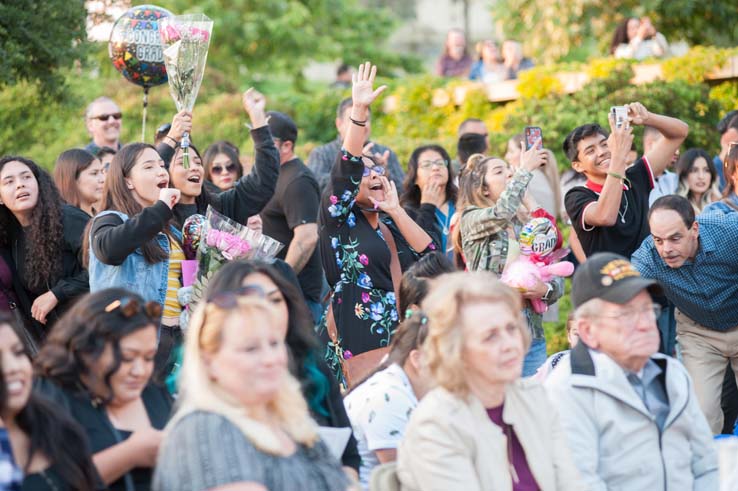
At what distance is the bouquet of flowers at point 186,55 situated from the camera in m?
6.72

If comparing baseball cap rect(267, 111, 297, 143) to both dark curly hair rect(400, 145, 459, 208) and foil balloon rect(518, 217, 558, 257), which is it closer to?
dark curly hair rect(400, 145, 459, 208)

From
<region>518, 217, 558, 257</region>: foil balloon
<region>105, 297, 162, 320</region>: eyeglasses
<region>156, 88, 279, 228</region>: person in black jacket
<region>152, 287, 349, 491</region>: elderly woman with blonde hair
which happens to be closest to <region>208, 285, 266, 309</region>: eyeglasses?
<region>152, 287, 349, 491</region>: elderly woman with blonde hair

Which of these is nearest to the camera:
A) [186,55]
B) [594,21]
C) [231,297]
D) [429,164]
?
[231,297]

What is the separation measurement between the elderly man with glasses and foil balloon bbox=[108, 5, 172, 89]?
15.2 ft

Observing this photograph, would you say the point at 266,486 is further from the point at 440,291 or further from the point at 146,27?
the point at 146,27

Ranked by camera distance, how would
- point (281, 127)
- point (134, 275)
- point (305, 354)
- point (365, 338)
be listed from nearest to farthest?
point (305, 354) < point (134, 275) < point (365, 338) < point (281, 127)

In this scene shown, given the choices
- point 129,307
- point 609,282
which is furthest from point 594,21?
point 129,307

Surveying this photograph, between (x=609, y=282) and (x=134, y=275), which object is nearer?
(x=609, y=282)

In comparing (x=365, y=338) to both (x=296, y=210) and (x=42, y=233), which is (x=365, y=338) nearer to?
(x=296, y=210)

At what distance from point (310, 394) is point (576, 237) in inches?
136

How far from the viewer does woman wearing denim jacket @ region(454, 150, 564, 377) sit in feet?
22.1

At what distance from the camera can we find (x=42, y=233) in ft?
22.7

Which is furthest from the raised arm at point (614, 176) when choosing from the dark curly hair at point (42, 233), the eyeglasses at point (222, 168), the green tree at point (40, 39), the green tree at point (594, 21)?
the green tree at point (594, 21)

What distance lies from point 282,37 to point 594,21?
609cm
